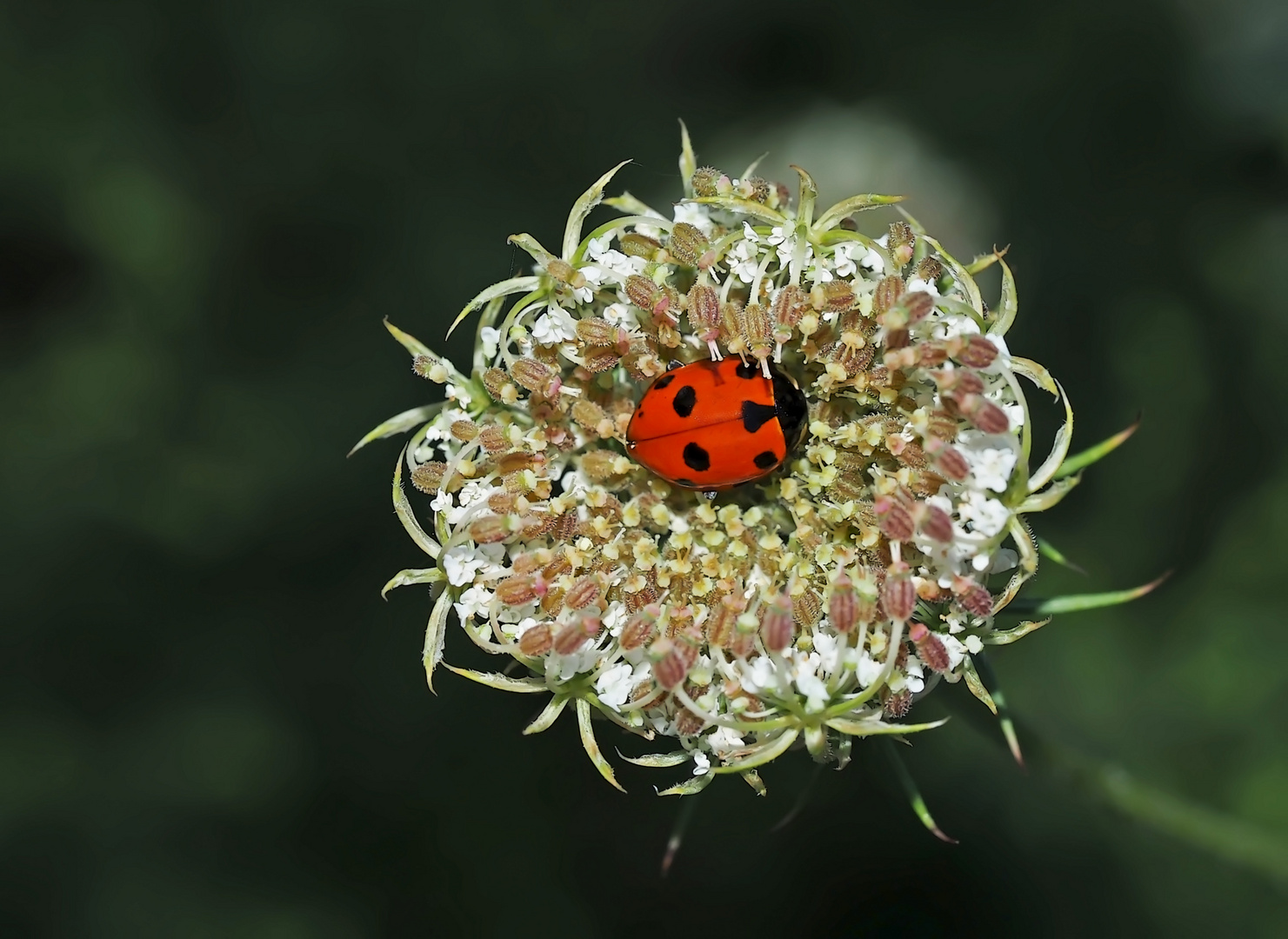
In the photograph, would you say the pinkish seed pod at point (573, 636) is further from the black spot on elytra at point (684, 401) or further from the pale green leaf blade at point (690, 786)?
the black spot on elytra at point (684, 401)

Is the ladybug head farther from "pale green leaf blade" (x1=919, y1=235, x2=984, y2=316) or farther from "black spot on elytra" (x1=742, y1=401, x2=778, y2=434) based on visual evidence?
"pale green leaf blade" (x1=919, y1=235, x2=984, y2=316)

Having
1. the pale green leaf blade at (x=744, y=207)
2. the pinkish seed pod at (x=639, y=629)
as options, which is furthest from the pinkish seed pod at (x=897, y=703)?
the pale green leaf blade at (x=744, y=207)

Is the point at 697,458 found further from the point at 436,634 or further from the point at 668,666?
the point at 436,634

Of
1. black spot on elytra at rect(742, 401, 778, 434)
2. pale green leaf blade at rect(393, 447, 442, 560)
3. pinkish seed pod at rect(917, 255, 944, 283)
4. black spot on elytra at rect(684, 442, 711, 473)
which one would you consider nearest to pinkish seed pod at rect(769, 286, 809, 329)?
black spot on elytra at rect(742, 401, 778, 434)

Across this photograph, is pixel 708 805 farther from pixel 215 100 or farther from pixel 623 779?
pixel 215 100

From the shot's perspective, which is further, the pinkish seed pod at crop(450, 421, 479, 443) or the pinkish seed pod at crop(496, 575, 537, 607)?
the pinkish seed pod at crop(450, 421, 479, 443)

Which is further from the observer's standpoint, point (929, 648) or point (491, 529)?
point (491, 529)

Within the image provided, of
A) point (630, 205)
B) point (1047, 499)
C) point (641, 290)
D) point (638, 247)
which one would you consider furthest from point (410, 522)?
point (1047, 499)
